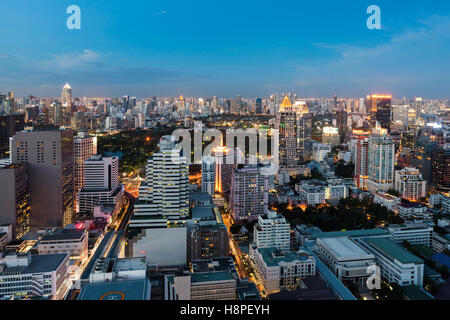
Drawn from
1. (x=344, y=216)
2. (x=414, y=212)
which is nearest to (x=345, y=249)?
(x=344, y=216)

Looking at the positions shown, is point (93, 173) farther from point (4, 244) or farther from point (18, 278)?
point (18, 278)

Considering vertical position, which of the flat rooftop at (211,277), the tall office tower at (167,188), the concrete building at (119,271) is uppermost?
the tall office tower at (167,188)

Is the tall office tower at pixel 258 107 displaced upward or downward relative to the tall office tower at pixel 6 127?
upward

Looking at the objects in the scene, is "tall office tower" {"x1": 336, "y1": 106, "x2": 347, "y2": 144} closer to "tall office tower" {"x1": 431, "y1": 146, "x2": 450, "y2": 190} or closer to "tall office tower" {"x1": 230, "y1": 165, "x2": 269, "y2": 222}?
"tall office tower" {"x1": 431, "y1": 146, "x2": 450, "y2": 190}

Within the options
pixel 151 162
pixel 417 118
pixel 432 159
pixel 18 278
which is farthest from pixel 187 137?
pixel 417 118

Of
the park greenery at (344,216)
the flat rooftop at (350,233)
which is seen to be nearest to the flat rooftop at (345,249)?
the flat rooftop at (350,233)

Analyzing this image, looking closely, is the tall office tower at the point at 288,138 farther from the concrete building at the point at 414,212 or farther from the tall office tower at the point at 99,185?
the tall office tower at the point at 99,185
